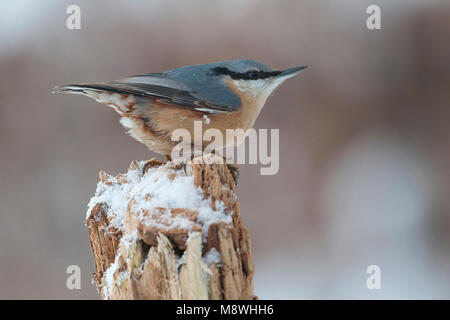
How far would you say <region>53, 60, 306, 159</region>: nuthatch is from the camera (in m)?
3.36

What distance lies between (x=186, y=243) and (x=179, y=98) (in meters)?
1.59

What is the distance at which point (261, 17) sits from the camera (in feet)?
21.8

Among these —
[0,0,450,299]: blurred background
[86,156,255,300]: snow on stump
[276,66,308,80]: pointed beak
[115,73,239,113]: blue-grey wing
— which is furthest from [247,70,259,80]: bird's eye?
[0,0,450,299]: blurred background

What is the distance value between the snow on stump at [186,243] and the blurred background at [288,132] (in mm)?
3455

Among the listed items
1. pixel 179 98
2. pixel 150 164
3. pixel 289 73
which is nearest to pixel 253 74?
pixel 289 73

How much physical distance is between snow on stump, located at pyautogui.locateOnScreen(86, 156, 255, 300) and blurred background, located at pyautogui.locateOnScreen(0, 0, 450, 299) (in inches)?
136

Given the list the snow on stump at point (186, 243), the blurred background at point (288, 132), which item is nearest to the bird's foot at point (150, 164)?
the snow on stump at point (186, 243)

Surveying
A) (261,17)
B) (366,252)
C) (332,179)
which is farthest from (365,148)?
(261,17)

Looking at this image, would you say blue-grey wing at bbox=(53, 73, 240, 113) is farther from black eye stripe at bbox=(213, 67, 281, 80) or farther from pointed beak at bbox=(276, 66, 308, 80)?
pointed beak at bbox=(276, 66, 308, 80)

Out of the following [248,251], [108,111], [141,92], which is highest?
[108,111]

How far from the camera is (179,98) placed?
135 inches

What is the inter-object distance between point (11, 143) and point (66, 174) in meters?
0.81

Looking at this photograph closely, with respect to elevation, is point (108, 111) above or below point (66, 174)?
above

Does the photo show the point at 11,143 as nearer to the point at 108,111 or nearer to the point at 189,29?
the point at 108,111
